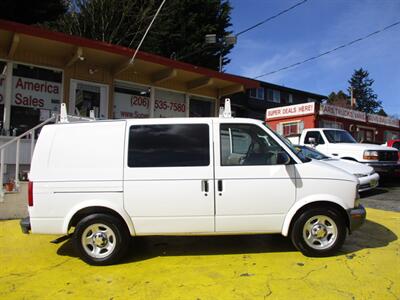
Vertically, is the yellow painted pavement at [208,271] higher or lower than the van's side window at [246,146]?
lower

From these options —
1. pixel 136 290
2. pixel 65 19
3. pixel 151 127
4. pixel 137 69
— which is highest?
pixel 65 19

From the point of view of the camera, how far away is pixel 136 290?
4074 mm

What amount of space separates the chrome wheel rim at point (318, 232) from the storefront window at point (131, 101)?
7140 mm

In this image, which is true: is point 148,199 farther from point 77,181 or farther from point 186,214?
point 77,181

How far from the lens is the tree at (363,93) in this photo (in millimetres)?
84188

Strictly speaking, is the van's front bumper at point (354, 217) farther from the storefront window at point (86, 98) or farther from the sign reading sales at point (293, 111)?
the sign reading sales at point (293, 111)

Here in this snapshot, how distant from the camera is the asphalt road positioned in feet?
28.7

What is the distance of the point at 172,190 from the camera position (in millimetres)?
4852

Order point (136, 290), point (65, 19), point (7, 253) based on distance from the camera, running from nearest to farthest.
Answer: point (136, 290)
point (7, 253)
point (65, 19)

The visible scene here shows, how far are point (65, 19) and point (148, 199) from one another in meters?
18.0

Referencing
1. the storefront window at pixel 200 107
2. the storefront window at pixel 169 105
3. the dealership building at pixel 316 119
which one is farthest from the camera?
the dealership building at pixel 316 119

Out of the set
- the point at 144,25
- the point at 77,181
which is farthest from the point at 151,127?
the point at 144,25

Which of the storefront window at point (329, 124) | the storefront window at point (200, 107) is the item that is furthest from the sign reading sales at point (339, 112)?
the storefront window at point (200, 107)

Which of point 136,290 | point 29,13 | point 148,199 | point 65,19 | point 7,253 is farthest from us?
point 65,19
